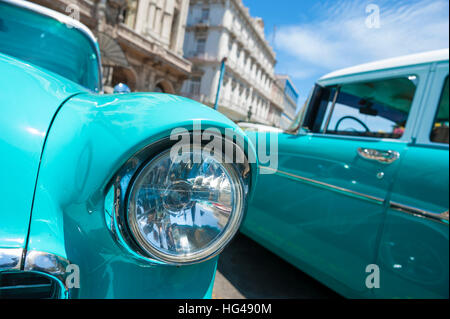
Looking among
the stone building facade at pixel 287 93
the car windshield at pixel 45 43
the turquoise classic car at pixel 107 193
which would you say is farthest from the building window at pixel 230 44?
the turquoise classic car at pixel 107 193

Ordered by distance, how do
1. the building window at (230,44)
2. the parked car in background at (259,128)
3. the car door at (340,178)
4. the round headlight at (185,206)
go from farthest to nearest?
the building window at (230,44), the parked car in background at (259,128), the car door at (340,178), the round headlight at (185,206)

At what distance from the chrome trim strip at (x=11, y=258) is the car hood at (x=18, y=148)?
1 centimetres

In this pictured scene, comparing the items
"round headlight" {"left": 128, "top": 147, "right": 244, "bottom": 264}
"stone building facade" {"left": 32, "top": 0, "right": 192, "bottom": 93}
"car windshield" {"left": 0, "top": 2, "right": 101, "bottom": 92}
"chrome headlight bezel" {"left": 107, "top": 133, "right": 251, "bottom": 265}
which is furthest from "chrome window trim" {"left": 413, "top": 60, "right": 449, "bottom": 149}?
"stone building facade" {"left": 32, "top": 0, "right": 192, "bottom": 93}

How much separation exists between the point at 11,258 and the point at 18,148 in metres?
0.27

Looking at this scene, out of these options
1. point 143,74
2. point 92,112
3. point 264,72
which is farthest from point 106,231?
point 264,72

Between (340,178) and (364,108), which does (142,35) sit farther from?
(340,178)

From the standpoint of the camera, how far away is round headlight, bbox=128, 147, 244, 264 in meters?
0.69

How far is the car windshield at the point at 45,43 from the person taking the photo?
152 centimetres

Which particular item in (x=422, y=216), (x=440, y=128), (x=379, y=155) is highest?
(x=440, y=128)

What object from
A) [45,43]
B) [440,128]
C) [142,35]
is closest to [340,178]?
[440,128]

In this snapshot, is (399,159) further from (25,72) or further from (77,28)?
(77,28)

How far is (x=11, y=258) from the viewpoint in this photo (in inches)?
23.5

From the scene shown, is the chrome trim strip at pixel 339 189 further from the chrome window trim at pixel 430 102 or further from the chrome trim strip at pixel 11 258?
the chrome trim strip at pixel 11 258

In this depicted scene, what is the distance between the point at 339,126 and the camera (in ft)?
6.61
